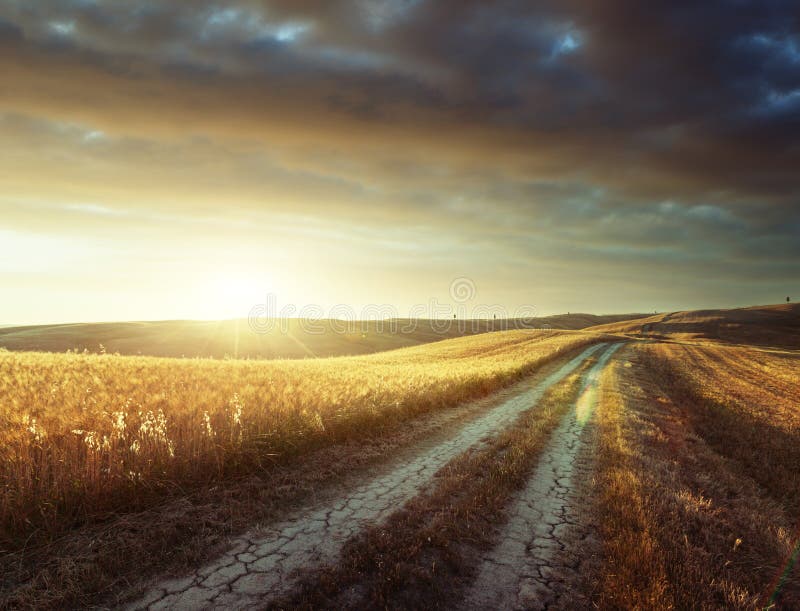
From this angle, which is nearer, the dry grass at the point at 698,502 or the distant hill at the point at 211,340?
the dry grass at the point at 698,502

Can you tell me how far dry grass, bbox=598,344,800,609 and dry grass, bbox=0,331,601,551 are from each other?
615 centimetres

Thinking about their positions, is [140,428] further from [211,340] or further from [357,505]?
[211,340]

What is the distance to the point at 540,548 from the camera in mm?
5441

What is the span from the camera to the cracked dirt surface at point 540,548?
14.6 ft

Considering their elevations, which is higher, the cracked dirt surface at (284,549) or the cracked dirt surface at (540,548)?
the cracked dirt surface at (284,549)

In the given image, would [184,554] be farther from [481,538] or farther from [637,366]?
[637,366]

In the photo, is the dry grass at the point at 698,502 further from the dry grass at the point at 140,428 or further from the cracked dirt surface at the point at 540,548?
the dry grass at the point at 140,428

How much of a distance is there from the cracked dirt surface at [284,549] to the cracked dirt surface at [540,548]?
6.12ft

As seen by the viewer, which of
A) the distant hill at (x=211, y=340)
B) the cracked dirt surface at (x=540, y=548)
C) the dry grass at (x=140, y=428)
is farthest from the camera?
the distant hill at (x=211, y=340)

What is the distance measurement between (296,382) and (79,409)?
674 cm

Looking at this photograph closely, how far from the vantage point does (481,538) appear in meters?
5.58

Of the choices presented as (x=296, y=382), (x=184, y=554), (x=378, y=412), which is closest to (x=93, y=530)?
(x=184, y=554)

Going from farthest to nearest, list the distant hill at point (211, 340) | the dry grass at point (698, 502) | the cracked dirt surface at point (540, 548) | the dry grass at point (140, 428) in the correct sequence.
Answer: the distant hill at point (211, 340), the dry grass at point (140, 428), the dry grass at point (698, 502), the cracked dirt surface at point (540, 548)

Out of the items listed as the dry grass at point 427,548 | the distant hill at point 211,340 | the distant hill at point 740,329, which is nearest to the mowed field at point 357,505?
the dry grass at point 427,548
